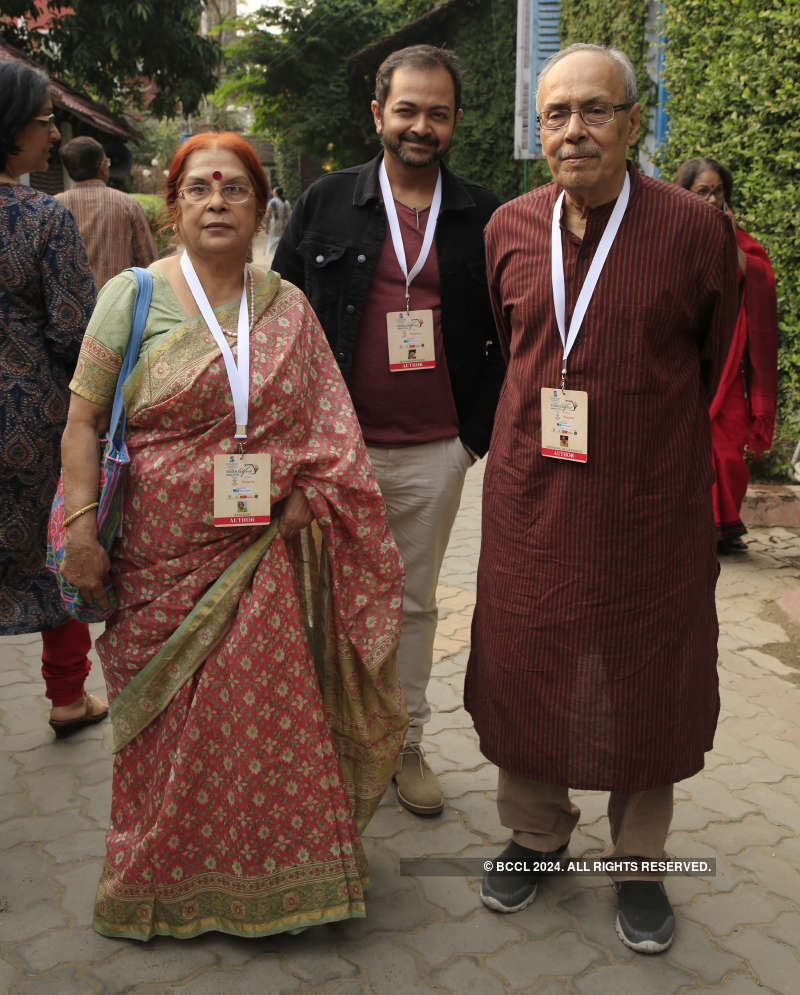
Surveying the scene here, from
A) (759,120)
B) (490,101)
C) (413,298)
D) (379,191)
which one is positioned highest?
(490,101)

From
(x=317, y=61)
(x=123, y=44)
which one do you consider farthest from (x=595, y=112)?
(x=317, y=61)

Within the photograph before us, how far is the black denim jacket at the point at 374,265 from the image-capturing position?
3035 millimetres

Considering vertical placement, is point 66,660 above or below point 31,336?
below

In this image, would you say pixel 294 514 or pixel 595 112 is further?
pixel 294 514

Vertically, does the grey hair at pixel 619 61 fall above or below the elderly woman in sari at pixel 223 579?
above

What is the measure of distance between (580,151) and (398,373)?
0.93 meters

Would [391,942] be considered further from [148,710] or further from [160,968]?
[148,710]

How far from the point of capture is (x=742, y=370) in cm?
534

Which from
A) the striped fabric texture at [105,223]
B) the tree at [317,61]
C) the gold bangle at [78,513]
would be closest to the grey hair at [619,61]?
the gold bangle at [78,513]

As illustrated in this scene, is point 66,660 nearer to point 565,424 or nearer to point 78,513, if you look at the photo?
point 78,513

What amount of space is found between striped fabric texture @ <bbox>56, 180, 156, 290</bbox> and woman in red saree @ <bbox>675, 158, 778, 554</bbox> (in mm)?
3294

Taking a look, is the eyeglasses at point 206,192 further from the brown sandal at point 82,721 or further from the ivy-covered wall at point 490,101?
the ivy-covered wall at point 490,101

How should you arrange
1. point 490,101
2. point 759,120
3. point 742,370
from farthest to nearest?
1. point 490,101
2. point 759,120
3. point 742,370

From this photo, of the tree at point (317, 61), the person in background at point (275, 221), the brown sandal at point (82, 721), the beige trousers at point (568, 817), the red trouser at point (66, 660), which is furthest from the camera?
the person in background at point (275, 221)
